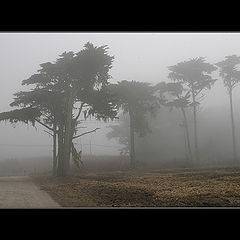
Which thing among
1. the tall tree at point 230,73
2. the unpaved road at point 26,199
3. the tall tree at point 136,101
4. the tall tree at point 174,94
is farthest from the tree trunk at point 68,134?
the tall tree at point 230,73

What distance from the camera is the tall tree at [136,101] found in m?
31.6

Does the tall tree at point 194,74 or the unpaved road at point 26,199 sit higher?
the tall tree at point 194,74

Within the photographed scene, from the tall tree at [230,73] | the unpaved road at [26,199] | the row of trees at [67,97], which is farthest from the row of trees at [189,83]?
the unpaved road at [26,199]

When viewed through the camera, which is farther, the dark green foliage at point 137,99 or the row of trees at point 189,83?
the row of trees at point 189,83

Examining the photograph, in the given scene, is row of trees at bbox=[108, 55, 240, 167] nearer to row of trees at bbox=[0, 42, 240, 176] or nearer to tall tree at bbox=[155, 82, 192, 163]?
tall tree at bbox=[155, 82, 192, 163]

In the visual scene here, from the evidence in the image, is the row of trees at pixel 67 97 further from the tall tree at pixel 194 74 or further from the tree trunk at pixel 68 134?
the tall tree at pixel 194 74

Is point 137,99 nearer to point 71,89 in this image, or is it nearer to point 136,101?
point 136,101

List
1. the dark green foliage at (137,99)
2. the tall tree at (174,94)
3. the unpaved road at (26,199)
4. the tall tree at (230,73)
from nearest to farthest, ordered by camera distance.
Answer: the unpaved road at (26,199) < the dark green foliage at (137,99) < the tall tree at (174,94) < the tall tree at (230,73)

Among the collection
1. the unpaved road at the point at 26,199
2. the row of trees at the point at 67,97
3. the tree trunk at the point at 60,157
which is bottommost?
the unpaved road at the point at 26,199

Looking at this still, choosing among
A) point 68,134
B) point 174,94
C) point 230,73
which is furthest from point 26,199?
point 230,73

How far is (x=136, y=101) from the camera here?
32.3 metres

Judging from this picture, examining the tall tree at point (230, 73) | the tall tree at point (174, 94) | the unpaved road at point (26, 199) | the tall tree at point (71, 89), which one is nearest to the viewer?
the unpaved road at point (26, 199)
